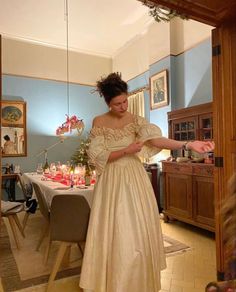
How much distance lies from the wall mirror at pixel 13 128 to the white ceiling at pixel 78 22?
1574 millimetres

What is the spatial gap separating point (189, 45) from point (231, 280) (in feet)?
13.4

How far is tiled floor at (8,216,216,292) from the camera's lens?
2025 mm

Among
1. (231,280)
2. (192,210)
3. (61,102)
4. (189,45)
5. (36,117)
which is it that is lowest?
(192,210)

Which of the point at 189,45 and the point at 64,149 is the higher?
the point at 189,45

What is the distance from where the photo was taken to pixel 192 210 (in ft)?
10.6

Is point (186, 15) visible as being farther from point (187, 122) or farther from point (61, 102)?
point (61, 102)

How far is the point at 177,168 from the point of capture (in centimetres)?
352

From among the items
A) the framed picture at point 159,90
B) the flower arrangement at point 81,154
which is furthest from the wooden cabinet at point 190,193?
the flower arrangement at point 81,154

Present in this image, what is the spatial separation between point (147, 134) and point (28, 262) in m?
1.91

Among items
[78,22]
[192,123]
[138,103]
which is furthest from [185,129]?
[78,22]

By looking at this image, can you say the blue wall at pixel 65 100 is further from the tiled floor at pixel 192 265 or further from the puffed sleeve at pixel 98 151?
the puffed sleeve at pixel 98 151

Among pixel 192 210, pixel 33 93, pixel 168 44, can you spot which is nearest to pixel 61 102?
pixel 33 93

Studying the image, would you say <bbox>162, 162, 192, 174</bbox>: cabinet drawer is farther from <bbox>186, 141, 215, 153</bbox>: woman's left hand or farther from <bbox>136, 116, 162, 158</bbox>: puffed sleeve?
<bbox>186, 141, 215, 153</bbox>: woman's left hand

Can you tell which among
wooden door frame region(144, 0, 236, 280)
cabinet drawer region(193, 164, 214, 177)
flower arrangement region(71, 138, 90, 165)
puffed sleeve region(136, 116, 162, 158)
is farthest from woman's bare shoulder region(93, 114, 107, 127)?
flower arrangement region(71, 138, 90, 165)
